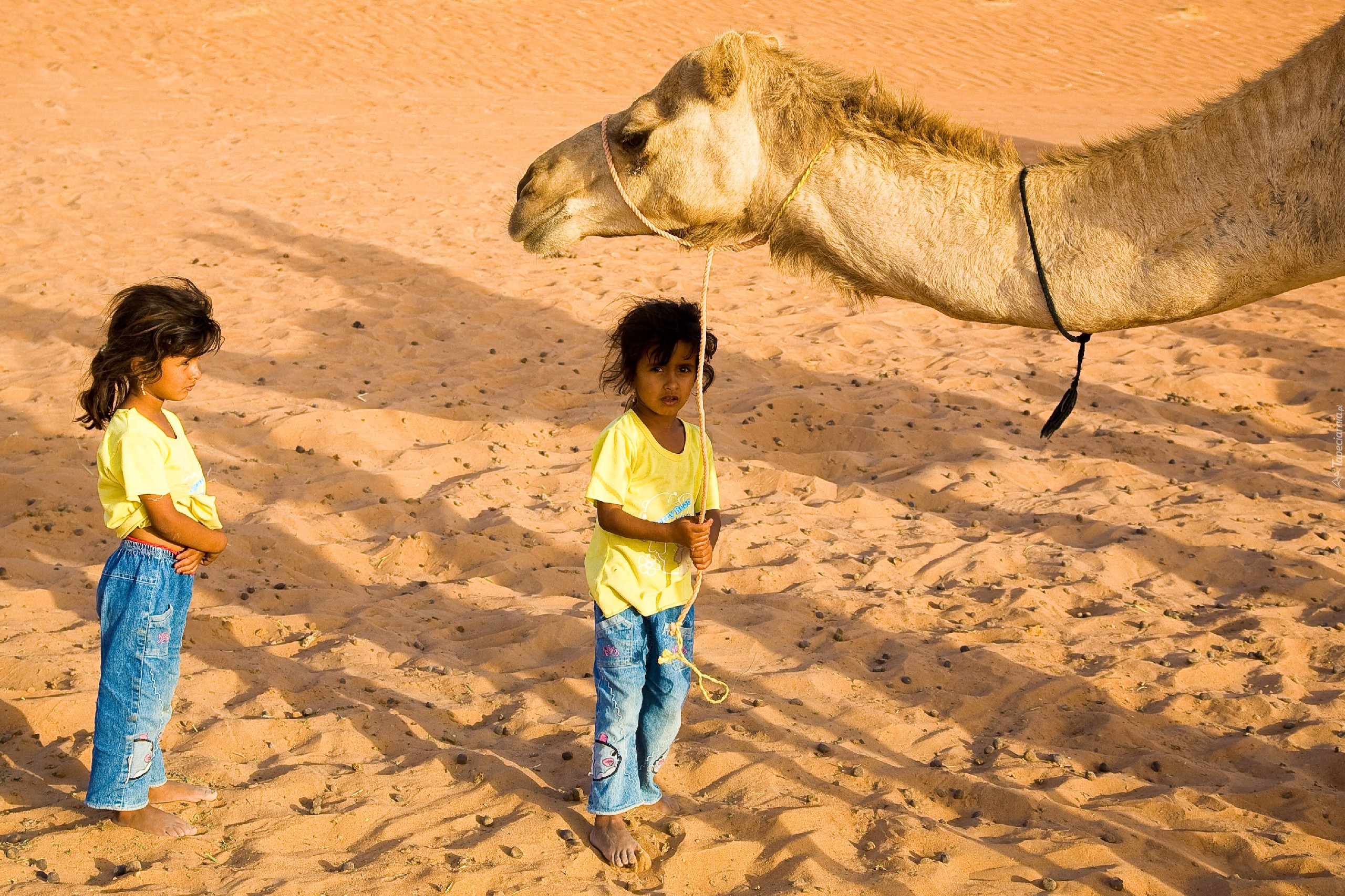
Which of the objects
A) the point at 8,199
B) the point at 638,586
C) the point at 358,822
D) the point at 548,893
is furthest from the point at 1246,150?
the point at 8,199

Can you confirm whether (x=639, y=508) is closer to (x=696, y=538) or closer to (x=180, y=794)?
(x=696, y=538)

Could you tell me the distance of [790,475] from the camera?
6.84 m

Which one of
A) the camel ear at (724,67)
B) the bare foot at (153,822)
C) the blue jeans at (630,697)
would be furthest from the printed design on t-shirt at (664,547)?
the bare foot at (153,822)

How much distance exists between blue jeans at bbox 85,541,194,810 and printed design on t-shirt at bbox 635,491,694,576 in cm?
140

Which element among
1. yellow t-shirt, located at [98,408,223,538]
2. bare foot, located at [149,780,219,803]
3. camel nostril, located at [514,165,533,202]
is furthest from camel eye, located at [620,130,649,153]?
bare foot, located at [149,780,219,803]

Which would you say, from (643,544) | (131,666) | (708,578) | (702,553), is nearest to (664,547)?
(643,544)

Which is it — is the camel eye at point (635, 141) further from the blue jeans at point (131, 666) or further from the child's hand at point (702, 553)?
the blue jeans at point (131, 666)

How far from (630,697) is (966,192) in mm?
1764

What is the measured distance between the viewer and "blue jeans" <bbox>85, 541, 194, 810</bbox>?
3254 mm

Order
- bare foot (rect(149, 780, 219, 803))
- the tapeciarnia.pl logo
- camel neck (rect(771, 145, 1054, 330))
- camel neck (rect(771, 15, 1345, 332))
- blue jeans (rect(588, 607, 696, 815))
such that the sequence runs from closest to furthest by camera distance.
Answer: camel neck (rect(771, 15, 1345, 332)) → camel neck (rect(771, 145, 1054, 330)) → blue jeans (rect(588, 607, 696, 815)) → bare foot (rect(149, 780, 219, 803)) → the tapeciarnia.pl logo

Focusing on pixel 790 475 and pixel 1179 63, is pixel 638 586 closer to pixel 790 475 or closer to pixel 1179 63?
pixel 790 475

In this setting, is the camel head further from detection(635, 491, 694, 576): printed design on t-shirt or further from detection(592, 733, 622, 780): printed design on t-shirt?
detection(592, 733, 622, 780): printed design on t-shirt

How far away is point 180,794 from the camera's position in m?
3.54

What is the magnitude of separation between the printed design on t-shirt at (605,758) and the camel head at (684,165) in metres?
1.52
